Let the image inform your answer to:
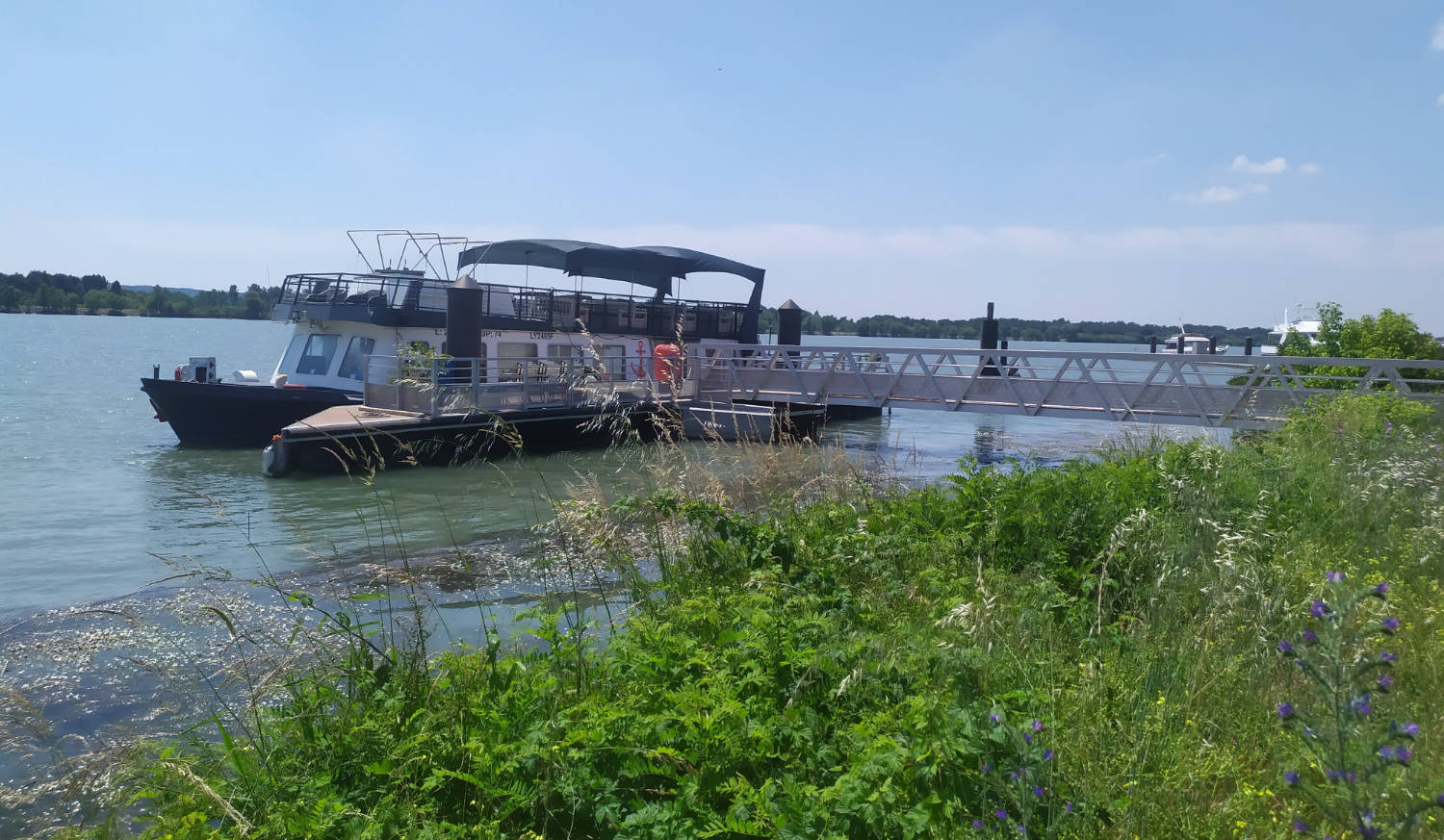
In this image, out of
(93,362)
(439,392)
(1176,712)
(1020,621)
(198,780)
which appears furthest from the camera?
(93,362)

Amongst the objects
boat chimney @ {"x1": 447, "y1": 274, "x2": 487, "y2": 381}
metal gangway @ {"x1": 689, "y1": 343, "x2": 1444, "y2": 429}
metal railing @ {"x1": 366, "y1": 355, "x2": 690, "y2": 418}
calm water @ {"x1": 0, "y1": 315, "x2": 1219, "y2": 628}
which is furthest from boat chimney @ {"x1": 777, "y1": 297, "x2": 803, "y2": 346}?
boat chimney @ {"x1": 447, "y1": 274, "x2": 487, "y2": 381}

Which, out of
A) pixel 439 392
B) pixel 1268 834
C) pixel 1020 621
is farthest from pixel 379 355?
pixel 1268 834

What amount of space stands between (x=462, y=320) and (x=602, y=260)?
7.94m

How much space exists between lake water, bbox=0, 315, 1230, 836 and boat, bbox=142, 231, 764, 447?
100cm

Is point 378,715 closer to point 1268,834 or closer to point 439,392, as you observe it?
point 1268,834

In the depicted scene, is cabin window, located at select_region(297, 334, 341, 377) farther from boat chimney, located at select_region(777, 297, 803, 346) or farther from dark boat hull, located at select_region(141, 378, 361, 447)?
boat chimney, located at select_region(777, 297, 803, 346)

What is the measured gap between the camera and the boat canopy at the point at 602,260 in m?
26.3

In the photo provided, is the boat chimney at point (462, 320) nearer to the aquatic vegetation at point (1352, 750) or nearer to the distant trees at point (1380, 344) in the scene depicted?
the distant trees at point (1380, 344)

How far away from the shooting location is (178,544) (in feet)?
36.9

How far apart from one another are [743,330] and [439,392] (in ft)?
48.1

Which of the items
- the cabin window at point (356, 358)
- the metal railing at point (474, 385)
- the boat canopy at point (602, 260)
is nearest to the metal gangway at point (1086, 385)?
the metal railing at point (474, 385)

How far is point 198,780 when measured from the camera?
Answer: 268 cm

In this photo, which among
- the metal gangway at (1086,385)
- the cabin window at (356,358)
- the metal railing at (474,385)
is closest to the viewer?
the metal gangway at (1086,385)

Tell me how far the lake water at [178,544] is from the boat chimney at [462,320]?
2.98 meters
